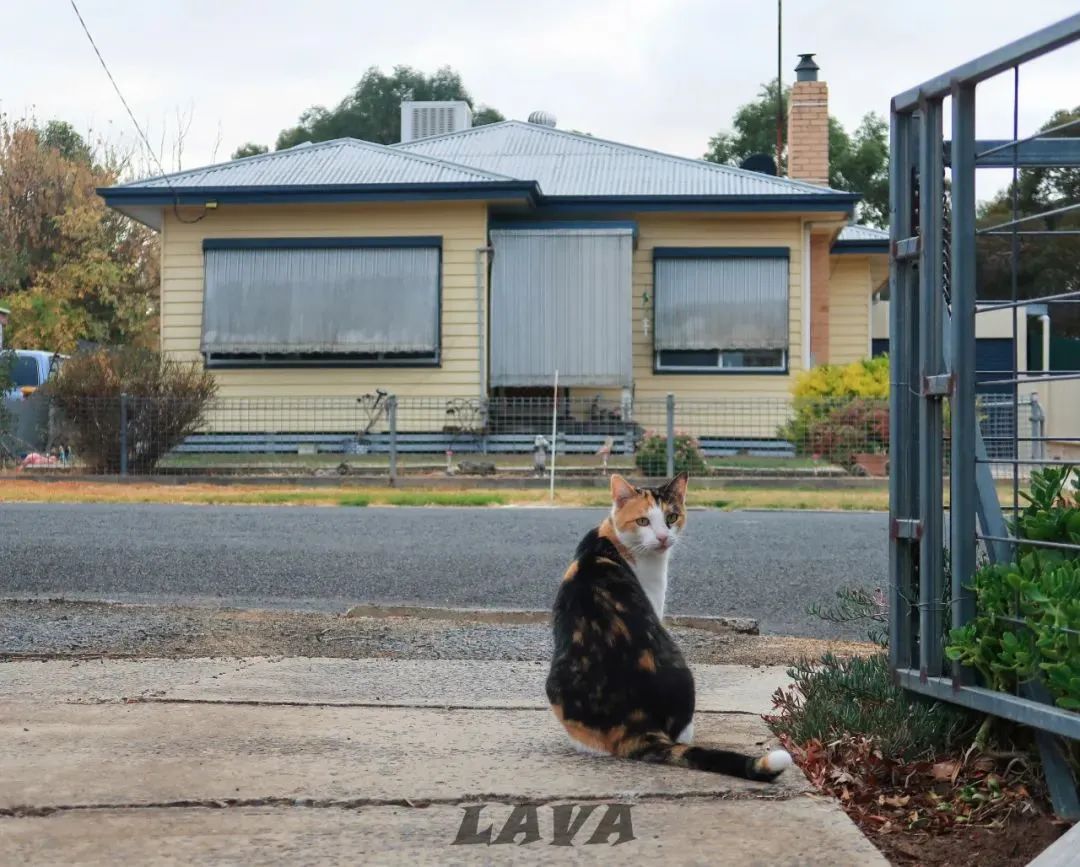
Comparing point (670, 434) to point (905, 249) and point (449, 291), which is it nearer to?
point (449, 291)

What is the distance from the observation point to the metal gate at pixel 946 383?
11.4 feet

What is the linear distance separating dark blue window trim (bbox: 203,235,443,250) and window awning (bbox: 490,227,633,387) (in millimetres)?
1083

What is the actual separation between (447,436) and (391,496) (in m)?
4.66

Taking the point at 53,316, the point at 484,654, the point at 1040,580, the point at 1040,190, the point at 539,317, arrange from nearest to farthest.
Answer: the point at 1040,580 < the point at 1040,190 < the point at 484,654 < the point at 539,317 < the point at 53,316

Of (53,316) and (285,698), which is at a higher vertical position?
(53,316)

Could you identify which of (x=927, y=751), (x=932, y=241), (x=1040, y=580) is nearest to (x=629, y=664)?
(x=927, y=751)

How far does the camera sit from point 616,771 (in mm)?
3832

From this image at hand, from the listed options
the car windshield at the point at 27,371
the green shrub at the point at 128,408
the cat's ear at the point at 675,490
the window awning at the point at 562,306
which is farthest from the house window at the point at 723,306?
the cat's ear at the point at 675,490

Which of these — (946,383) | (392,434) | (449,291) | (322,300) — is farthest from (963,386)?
(322,300)

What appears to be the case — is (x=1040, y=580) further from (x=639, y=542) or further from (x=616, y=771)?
(x=639, y=542)

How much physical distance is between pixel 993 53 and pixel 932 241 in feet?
1.66

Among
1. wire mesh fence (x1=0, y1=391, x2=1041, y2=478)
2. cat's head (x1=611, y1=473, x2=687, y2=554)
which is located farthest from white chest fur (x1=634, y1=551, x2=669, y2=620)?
wire mesh fence (x1=0, y1=391, x2=1041, y2=478)

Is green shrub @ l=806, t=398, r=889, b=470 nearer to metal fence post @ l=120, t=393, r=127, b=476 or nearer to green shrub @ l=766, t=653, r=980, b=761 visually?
metal fence post @ l=120, t=393, r=127, b=476

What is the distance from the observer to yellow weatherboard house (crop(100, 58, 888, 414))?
21.2m
